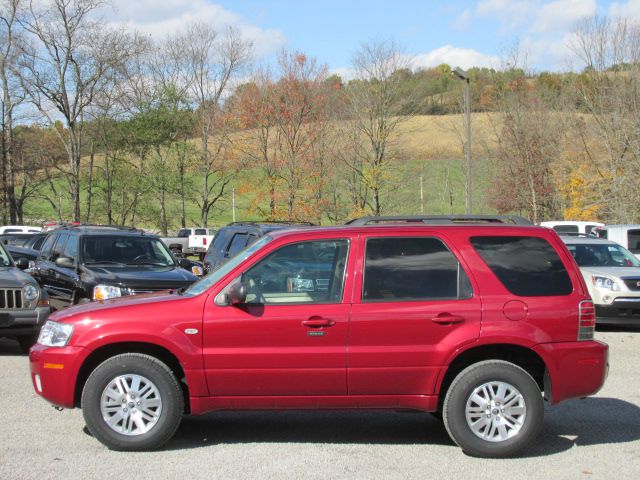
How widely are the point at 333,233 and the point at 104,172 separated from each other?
4832cm

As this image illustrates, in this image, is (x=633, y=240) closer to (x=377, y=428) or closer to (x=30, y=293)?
(x=377, y=428)

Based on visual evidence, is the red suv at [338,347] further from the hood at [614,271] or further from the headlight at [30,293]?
the hood at [614,271]

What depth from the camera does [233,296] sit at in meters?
5.77

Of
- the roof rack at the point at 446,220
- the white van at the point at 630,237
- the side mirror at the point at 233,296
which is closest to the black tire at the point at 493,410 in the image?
the roof rack at the point at 446,220

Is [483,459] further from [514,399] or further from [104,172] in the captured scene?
[104,172]

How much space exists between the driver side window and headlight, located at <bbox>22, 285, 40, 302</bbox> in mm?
5350

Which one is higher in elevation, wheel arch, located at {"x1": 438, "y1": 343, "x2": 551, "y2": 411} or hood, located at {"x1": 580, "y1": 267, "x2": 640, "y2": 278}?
hood, located at {"x1": 580, "y1": 267, "x2": 640, "y2": 278}

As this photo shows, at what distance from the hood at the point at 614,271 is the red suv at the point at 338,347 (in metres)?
8.39

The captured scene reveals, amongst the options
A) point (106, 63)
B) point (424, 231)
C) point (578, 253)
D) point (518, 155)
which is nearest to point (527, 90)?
point (518, 155)

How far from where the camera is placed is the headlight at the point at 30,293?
1016 cm

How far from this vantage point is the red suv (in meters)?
5.82

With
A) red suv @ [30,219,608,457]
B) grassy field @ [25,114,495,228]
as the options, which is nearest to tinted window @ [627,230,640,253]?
red suv @ [30,219,608,457]

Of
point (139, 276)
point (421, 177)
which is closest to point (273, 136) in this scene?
point (421, 177)

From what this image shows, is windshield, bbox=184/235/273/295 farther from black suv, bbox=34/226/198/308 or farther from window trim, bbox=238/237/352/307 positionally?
black suv, bbox=34/226/198/308
